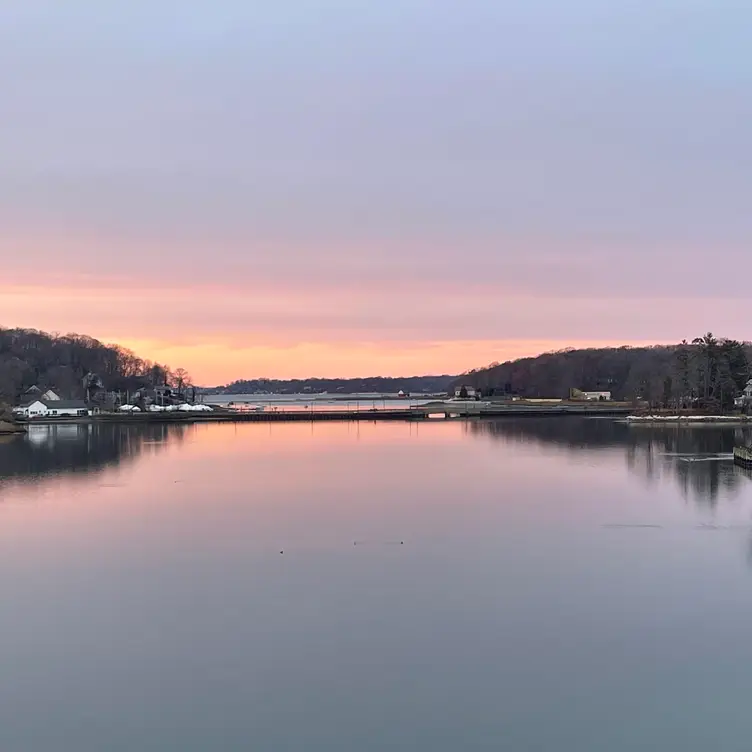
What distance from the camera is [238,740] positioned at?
7605 millimetres

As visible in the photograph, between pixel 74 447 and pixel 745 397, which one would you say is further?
pixel 745 397

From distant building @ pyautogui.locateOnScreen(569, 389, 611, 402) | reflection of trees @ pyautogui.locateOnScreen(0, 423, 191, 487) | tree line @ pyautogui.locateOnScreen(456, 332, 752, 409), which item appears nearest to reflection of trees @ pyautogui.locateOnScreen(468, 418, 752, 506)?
tree line @ pyautogui.locateOnScreen(456, 332, 752, 409)

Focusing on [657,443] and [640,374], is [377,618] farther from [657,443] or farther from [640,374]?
[640,374]

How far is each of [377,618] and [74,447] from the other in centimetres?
3280

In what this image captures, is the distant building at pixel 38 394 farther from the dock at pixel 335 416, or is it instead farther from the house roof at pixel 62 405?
the dock at pixel 335 416

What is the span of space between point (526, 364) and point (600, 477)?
102209 mm

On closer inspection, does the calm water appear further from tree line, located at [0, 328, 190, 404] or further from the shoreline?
tree line, located at [0, 328, 190, 404]

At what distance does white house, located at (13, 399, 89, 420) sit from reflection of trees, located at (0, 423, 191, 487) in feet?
16.1

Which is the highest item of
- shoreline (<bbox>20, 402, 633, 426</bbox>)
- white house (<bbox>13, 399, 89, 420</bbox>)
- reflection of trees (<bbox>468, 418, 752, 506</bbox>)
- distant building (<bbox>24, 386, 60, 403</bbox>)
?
distant building (<bbox>24, 386, 60, 403</bbox>)

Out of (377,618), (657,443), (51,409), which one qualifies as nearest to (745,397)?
(657,443)

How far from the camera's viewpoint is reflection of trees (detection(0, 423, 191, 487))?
29.7 m

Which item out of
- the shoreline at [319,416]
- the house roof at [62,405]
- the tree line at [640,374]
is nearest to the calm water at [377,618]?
the tree line at [640,374]

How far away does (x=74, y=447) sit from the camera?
40.2 meters

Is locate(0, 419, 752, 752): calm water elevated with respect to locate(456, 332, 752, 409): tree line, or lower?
lower
